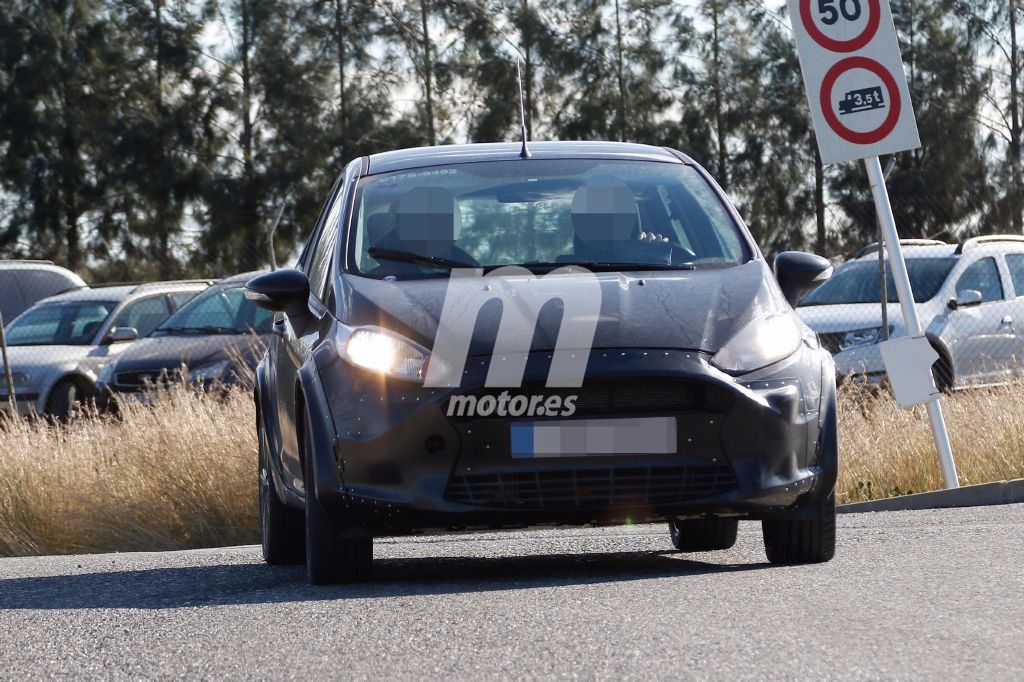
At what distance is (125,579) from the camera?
277 inches

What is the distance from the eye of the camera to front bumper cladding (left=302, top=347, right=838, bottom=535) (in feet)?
19.3

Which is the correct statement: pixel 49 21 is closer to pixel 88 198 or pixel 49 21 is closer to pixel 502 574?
pixel 88 198

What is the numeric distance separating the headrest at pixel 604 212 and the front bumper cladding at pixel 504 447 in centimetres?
99

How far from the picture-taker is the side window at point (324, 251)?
6895 millimetres

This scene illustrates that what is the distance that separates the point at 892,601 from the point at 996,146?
104 ft

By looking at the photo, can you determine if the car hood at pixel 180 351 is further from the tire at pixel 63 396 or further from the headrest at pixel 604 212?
the headrest at pixel 604 212

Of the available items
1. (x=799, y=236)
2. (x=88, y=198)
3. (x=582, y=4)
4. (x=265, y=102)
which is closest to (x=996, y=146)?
(x=799, y=236)

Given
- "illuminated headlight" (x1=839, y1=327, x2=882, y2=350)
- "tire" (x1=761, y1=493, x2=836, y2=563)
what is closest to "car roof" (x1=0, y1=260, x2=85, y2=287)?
"illuminated headlight" (x1=839, y1=327, x2=882, y2=350)

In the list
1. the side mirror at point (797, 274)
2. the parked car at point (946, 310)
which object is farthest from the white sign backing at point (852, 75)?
the parked car at point (946, 310)

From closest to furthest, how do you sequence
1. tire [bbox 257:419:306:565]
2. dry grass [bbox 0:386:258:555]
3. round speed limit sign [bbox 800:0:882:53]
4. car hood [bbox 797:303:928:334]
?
tire [bbox 257:419:306:565], round speed limit sign [bbox 800:0:882:53], dry grass [bbox 0:386:258:555], car hood [bbox 797:303:928:334]

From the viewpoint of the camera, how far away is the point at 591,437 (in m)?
5.87

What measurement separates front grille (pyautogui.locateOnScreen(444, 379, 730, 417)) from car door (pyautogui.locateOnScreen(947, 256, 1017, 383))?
29.4 feet

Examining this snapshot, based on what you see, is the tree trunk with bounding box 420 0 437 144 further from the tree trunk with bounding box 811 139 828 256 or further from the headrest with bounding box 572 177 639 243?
the headrest with bounding box 572 177 639 243

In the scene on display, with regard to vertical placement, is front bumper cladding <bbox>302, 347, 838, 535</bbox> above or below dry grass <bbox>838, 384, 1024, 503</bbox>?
above
